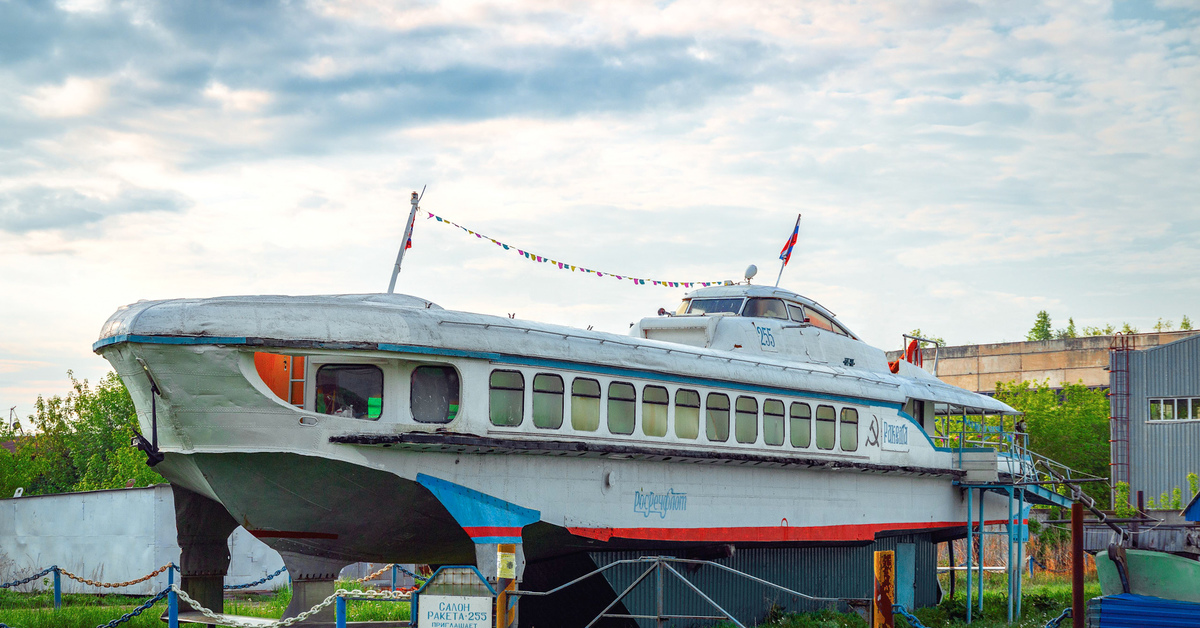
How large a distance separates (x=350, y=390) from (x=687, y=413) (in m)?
5.22

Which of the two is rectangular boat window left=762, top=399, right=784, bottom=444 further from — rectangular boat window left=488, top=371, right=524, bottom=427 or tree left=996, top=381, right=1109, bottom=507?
tree left=996, top=381, right=1109, bottom=507

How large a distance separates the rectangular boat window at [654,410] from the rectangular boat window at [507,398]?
2.21 metres

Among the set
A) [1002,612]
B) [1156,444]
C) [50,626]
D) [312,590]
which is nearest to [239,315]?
[312,590]

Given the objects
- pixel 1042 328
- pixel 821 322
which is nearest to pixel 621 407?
pixel 821 322

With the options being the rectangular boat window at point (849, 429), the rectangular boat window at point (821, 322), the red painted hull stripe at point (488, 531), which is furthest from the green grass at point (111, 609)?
the rectangular boat window at point (821, 322)

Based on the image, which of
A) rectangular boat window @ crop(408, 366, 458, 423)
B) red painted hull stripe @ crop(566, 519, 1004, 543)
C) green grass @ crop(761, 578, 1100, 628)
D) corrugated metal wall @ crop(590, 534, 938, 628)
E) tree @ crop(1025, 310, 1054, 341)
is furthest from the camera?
tree @ crop(1025, 310, 1054, 341)

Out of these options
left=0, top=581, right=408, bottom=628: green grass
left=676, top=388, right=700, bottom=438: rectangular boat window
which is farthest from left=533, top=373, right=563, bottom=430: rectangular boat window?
left=0, top=581, right=408, bottom=628: green grass

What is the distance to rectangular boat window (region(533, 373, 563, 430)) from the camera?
50.9 ft

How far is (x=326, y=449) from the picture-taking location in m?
14.1

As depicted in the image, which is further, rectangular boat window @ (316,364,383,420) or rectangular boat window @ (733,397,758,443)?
rectangular boat window @ (733,397,758,443)

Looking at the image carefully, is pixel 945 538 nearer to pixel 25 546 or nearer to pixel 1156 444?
pixel 1156 444

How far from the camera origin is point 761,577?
1955 cm

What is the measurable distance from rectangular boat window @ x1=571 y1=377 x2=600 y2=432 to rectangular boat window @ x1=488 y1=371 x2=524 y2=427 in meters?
0.86

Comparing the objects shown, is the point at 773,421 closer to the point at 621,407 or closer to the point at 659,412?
the point at 659,412
